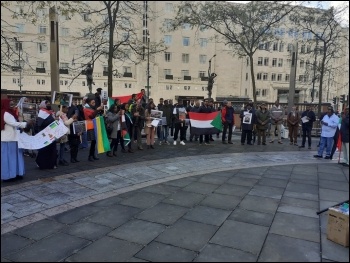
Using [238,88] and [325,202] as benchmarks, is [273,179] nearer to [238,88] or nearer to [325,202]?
[325,202]

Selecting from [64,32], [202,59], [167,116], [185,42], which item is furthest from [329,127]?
[202,59]

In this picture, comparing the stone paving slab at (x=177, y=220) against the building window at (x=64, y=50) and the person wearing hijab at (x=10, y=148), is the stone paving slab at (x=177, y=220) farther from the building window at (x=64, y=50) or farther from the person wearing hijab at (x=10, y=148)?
the building window at (x=64, y=50)

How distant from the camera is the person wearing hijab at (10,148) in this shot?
21.9 feet

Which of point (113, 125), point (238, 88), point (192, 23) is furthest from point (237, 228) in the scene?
point (238, 88)

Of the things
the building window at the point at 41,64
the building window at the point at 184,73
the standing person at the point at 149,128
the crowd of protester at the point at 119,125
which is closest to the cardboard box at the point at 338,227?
the crowd of protester at the point at 119,125

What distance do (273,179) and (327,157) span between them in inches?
180

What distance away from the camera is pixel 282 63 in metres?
66.4

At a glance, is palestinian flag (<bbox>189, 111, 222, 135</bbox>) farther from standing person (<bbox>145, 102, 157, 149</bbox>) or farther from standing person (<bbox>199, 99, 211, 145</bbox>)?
standing person (<bbox>145, 102, 157, 149</bbox>)

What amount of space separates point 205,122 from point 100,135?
5405mm

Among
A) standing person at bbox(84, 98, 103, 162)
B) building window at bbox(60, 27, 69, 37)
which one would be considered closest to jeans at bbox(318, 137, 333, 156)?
standing person at bbox(84, 98, 103, 162)

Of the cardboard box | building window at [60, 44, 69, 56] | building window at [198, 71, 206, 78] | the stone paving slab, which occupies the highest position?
building window at [60, 44, 69, 56]

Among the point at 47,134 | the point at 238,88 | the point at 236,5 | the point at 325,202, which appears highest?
the point at 236,5

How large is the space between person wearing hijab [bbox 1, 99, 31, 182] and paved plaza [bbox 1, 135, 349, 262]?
0.29 m

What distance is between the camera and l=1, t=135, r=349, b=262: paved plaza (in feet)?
13.1
